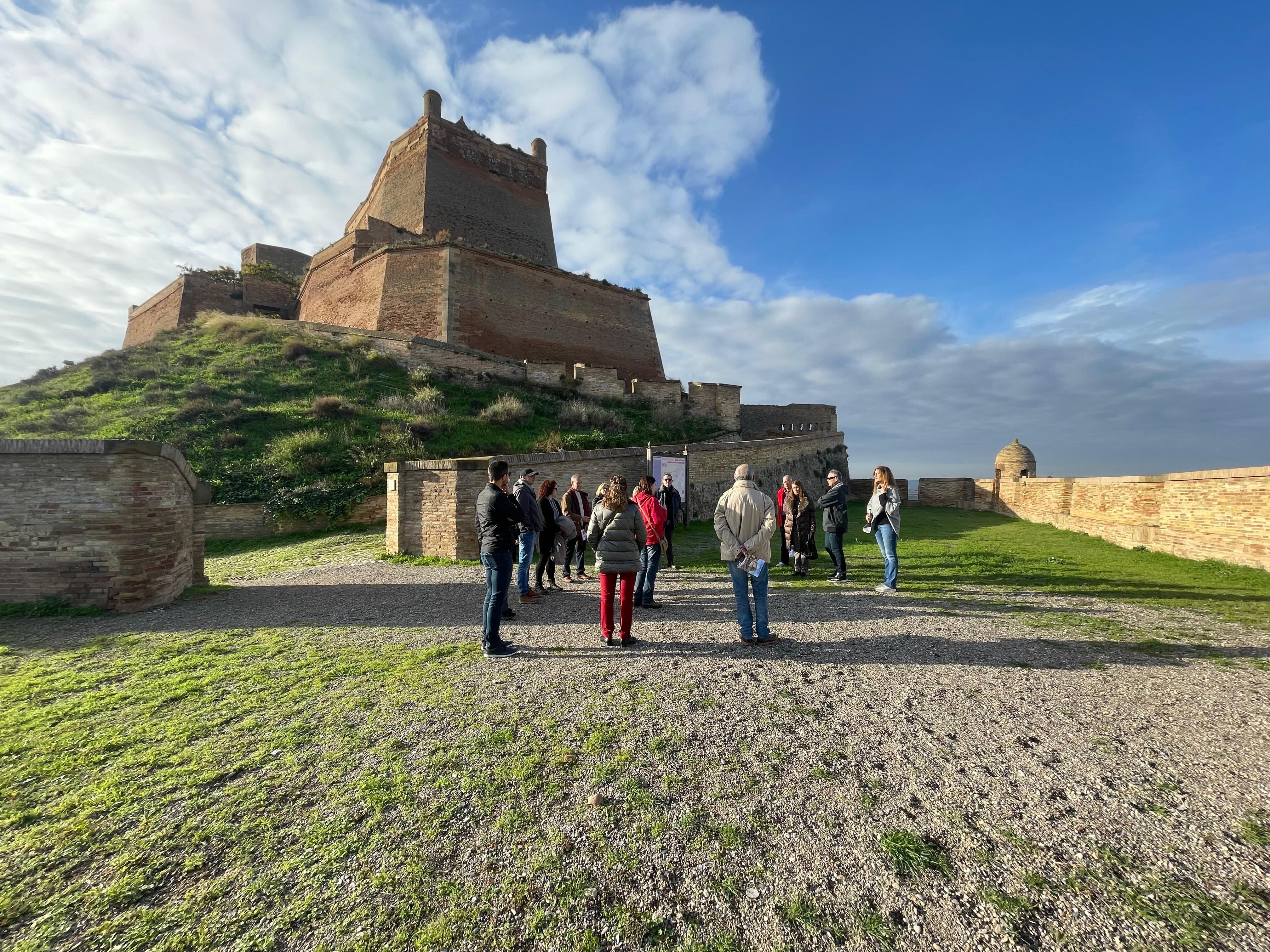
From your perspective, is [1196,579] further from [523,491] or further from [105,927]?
[105,927]

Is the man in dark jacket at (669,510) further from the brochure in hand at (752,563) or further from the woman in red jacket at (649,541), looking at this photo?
the brochure in hand at (752,563)

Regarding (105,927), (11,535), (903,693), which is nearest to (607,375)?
(11,535)

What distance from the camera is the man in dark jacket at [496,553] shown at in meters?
4.71

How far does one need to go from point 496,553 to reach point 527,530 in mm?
1517

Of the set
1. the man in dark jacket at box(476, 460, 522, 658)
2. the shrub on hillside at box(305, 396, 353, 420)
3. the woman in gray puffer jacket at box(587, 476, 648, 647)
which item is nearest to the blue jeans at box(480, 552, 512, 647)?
the man in dark jacket at box(476, 460, 522, 658)

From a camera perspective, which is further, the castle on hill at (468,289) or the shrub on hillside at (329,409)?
the castle on hill at (468,289)

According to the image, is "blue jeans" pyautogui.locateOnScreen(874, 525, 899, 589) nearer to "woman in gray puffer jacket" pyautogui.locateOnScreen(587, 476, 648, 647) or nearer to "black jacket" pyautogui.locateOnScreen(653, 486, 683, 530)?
"black jacket" pyautogui.locateOnScreen(653, 486, 683, 530)

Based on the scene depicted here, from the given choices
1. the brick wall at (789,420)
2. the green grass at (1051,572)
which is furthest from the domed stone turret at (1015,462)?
the green grass at (1051,572)

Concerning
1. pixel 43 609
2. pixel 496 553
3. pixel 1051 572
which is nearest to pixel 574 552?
pixel 496 553

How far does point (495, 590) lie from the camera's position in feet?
15.6

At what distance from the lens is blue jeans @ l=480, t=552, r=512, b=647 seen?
15.4 ft

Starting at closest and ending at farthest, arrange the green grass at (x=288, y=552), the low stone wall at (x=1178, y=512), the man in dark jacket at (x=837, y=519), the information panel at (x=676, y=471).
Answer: the man in dark jacket at (x=837, y=519) → the low stone wall at (x=1178, y=512) → the green grass at (x=288, y=552) → the information panel at (x=676, y=471)

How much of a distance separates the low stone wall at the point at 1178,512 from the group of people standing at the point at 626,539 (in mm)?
6862

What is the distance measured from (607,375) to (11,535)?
19.8m
